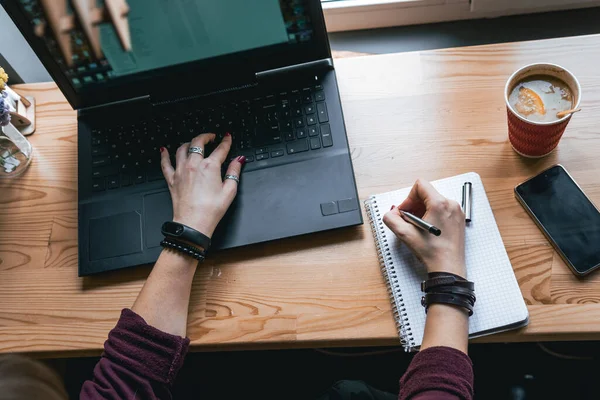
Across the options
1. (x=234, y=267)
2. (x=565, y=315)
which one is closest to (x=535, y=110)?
(x=565, y=315)

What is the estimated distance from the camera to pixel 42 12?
80cm

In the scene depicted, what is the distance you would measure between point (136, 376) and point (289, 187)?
13.8 inches

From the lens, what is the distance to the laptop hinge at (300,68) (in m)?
0.92

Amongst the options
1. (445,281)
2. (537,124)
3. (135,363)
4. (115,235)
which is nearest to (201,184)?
(115,235)

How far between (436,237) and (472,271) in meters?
0.08

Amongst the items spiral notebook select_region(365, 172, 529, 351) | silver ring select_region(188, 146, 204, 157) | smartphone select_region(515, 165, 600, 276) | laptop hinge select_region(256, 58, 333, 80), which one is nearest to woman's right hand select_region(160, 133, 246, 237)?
silver ring select_region(188, 146, 204, 157)

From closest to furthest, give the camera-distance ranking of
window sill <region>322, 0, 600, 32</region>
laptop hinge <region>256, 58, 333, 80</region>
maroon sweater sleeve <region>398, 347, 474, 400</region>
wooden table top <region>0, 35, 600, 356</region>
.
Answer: maroon sweater sleeve <region>398, 347, 474, 400</region> < wooden table top <region>0, 35, 600, 356</region> < laptop hinge <region>256, 58, 333, 80</region> < window sill <region>322, 0, 600, 32</region>

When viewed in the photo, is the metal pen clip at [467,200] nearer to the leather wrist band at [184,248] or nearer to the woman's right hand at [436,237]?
the woman's right hand at [436,237]

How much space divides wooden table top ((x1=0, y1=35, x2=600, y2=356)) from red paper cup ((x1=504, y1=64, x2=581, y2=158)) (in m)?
0.04

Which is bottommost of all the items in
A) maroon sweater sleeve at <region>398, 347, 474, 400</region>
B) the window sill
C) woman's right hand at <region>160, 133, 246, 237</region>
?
maroon sweater sleeve at <region>398, 347, 474, 400</region>

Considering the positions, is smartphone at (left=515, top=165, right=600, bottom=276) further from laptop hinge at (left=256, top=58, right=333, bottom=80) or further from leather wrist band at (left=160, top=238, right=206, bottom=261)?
leather wrist band at (left=160, top=238, right=206, bottom=261)

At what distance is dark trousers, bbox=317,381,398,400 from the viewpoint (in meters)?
0.98

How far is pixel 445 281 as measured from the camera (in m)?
0.76

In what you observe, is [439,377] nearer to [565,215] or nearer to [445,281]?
[445,281]
